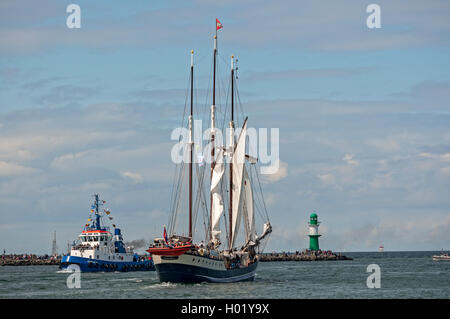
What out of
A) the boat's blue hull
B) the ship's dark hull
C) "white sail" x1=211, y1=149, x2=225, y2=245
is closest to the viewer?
the ship's dark hull

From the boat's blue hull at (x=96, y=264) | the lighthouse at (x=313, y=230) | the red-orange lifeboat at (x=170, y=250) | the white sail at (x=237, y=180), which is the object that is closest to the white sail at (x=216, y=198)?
the white sail at (x=237, y=180)

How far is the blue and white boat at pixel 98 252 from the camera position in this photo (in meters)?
123

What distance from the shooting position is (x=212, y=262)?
258 ft

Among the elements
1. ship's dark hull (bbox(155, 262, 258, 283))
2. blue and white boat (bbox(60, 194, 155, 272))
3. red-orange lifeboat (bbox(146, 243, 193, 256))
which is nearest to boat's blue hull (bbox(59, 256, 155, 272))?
blue and white boat (bbox(60, 194, 155, 272))

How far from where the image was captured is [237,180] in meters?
88.9

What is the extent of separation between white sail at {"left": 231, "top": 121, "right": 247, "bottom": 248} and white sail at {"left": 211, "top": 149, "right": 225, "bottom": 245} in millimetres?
1798

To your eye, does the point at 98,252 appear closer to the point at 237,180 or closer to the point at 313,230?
the point at 237,180

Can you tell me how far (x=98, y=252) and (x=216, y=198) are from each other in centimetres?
4338

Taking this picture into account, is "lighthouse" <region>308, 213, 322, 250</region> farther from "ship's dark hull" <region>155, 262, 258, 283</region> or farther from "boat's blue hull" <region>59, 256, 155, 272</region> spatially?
"ship's dark hull" <region>155, 262, 258, 283</region>

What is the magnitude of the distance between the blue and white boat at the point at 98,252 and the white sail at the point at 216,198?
41211 millimetres

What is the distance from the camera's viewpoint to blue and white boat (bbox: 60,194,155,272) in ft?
403
